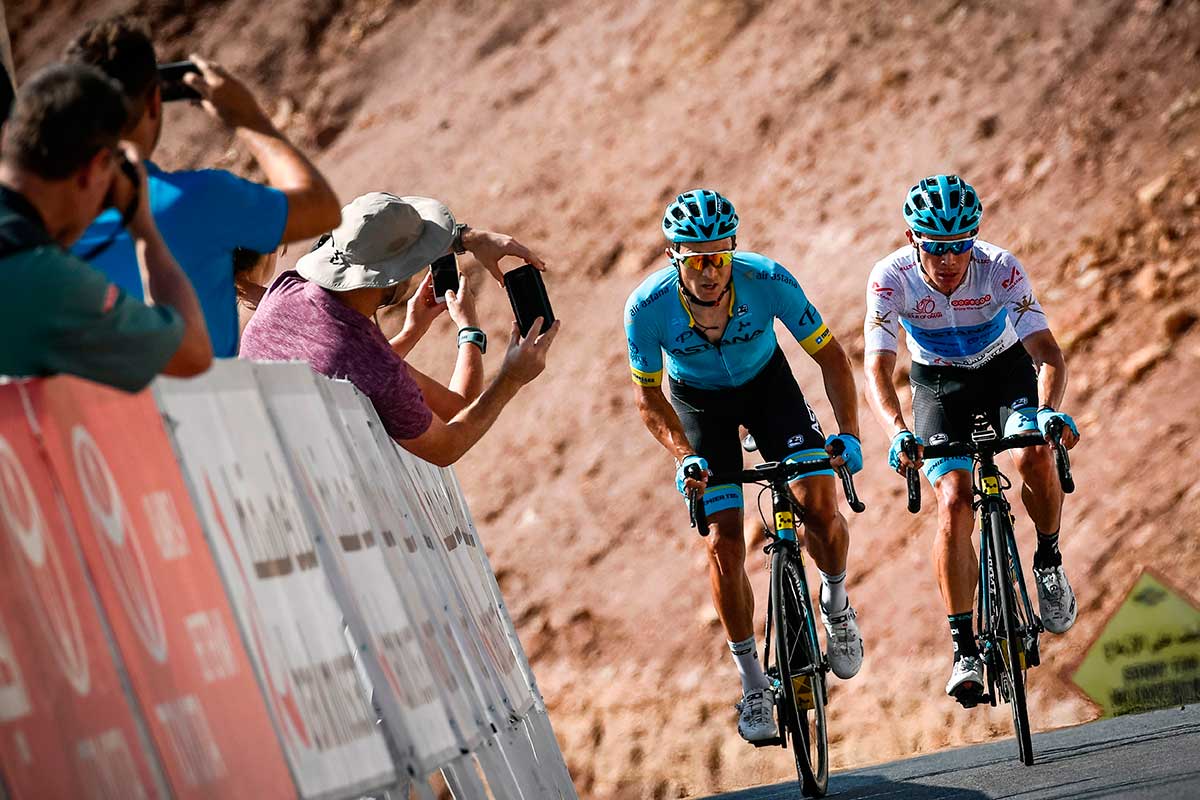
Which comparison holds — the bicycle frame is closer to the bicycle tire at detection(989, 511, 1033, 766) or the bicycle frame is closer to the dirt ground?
the bicycle tire at detection(989, 511, 1033, 766)

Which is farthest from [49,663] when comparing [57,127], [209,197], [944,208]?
[944,208]

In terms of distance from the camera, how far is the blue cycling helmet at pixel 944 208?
827 centimetres

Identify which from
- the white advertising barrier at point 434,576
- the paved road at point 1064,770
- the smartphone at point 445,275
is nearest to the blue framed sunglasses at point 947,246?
the paved road at point 1064,770

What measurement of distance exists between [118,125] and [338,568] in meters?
1.57

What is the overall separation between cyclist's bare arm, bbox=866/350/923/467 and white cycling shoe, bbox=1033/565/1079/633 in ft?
4.01

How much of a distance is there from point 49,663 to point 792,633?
4.92 metres

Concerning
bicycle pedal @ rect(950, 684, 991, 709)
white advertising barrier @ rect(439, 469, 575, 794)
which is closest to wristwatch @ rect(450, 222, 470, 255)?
white advertising barrier @ rect(439, 469, 575, 794)

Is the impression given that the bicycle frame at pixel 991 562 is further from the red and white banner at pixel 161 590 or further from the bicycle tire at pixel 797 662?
the red and white banner at pixel 161 590

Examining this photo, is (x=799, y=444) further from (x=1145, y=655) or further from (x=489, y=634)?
(x=1145, y=655)

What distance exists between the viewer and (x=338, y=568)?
4.85 meters

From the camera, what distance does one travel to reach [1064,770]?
7637 millimetres

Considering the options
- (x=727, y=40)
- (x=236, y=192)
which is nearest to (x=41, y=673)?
(x=236, y=192)

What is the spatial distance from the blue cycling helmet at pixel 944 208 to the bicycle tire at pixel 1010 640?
1.52 m

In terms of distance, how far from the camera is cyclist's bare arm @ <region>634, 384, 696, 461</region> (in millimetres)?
8133
